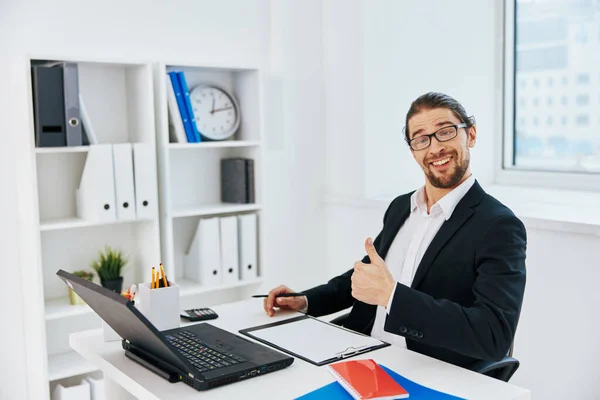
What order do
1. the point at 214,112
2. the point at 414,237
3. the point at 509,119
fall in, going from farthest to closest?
the point at 509,119, the point at 214,112, the point at 414,237

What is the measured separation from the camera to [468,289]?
1941 mm

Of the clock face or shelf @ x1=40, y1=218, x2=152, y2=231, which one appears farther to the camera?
the clock face

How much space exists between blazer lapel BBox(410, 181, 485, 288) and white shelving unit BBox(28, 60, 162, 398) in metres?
1.50

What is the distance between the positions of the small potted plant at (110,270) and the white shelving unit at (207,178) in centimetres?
22

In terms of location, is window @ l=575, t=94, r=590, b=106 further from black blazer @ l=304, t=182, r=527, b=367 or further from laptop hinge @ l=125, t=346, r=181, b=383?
laptop hinge @ l=125, t=346, r=181, b=383

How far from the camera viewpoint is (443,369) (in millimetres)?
1672

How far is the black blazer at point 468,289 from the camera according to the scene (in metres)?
1.73

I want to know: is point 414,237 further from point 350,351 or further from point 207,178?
point 207,178

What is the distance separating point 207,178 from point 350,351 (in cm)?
194

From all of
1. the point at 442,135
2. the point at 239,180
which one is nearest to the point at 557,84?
the point at 239,180

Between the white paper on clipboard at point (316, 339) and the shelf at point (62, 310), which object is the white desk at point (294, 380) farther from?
the shelf at point (62, 310)

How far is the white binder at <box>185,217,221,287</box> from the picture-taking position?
330 centimetres

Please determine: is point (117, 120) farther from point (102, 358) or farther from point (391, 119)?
point (102, 358)

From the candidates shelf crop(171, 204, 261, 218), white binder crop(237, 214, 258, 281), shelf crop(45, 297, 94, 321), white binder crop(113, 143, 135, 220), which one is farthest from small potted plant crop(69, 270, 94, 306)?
white binder crop(237, 214, 258, 281)
